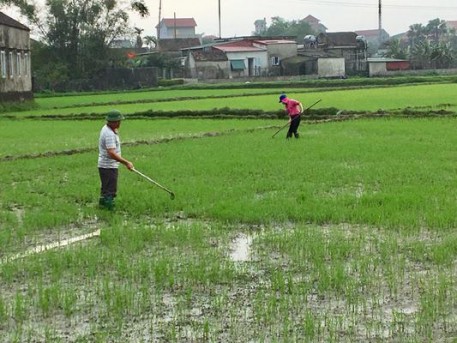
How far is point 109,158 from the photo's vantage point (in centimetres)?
941

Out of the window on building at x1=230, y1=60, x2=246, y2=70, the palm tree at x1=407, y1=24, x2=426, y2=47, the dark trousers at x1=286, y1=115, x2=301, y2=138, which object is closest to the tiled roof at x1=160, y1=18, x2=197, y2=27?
the palm tree at x1=407, y1=24, x2=426, y2=47

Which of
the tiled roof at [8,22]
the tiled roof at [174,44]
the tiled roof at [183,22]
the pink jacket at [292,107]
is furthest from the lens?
the tiled roof at [183,22]

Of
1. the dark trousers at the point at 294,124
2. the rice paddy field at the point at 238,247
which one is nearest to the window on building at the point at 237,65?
the dark trousers at the point at 294,124

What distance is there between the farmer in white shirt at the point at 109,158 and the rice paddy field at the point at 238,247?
0.79 feet

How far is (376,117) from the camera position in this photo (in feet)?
75.2

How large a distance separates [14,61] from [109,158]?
30139mm

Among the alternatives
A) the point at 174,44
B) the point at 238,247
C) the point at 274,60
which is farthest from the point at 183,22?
the point at 238,247

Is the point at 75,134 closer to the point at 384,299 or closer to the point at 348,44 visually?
the point at 384,299

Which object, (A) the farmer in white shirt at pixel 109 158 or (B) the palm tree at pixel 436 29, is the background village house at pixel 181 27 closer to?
(B) the palm tree at pixel 436 29

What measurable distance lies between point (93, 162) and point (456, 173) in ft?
22.3

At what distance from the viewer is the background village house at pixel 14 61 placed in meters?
35.6

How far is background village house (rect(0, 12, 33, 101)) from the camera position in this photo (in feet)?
117

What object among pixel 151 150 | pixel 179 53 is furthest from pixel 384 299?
pixel 179 53

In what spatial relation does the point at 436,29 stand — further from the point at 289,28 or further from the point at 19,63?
the point at 19,63
